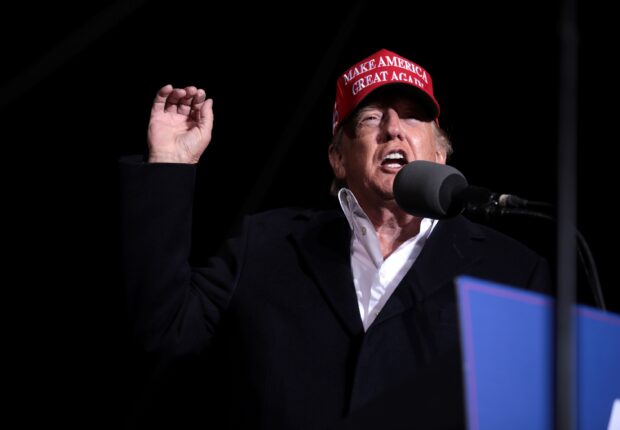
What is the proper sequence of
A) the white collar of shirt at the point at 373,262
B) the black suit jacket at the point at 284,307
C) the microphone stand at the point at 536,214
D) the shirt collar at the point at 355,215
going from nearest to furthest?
the microphone stand at the point at 536,214 < the black suit jacket at the point at 284,307 < the white collar of shirt at the point at 373,262 < the shirt collar at the point at 355,215

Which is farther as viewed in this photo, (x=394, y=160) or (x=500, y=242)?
(x=394, y=160)

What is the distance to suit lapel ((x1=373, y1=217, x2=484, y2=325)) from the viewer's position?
4.14 feet

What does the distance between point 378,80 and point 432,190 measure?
0.67m

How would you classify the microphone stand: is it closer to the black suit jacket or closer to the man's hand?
the black suit jacket

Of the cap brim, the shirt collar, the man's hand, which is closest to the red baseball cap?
the cap brim

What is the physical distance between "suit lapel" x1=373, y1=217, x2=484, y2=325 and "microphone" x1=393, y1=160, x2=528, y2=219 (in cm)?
19

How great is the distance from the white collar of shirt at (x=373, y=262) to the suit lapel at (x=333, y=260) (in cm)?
3

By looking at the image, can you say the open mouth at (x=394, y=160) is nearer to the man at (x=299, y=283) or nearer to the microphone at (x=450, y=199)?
the man at (x=299, y=283)

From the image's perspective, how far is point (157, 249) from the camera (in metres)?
1.23

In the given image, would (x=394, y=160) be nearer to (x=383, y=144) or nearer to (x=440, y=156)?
(x=383, y=144)

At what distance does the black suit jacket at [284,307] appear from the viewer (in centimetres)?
121

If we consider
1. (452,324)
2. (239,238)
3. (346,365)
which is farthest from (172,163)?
(452,324)

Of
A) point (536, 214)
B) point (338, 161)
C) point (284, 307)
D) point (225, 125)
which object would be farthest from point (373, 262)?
point (225, 125)

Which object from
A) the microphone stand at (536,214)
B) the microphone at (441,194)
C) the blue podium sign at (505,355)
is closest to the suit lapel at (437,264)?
the microphone at (441,194)
